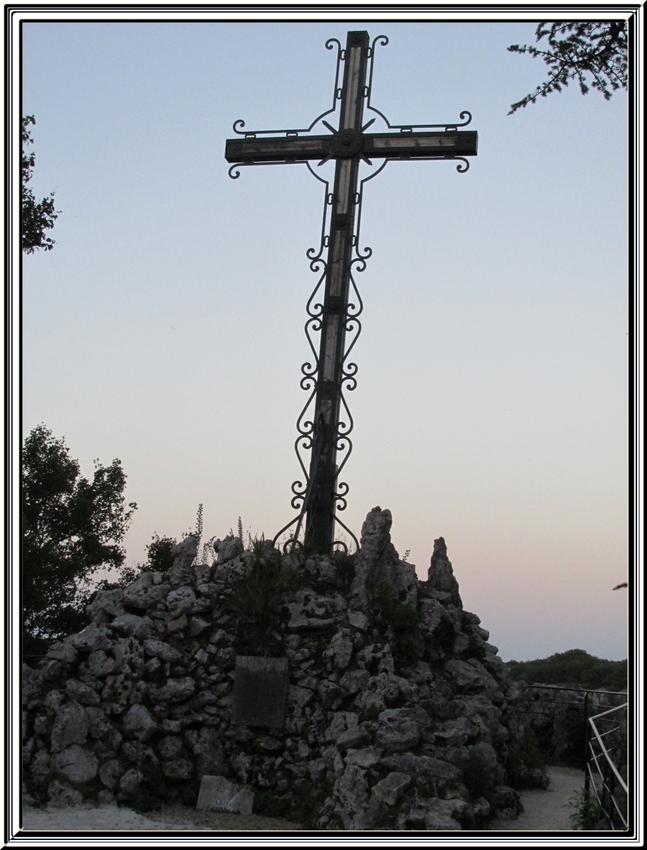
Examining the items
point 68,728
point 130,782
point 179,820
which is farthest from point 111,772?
point 179,820

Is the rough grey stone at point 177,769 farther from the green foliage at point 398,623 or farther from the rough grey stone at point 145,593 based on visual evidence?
the green foliage at point 398,623

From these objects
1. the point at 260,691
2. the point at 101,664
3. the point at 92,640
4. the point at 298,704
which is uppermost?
the point at 92,640

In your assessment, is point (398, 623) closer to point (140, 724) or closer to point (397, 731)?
point (397, 731)

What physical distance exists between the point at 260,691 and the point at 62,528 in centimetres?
734

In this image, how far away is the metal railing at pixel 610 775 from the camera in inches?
355

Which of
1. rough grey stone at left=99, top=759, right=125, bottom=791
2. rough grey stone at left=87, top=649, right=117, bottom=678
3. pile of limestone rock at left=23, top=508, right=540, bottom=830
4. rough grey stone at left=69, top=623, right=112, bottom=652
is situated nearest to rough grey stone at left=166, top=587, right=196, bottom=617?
pile of limestone rock at left=23, top=508, right=540, bottom=830

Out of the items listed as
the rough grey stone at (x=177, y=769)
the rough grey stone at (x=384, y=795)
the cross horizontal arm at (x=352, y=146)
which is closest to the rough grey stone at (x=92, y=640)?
the rough grey stone at (x=177, y=769)

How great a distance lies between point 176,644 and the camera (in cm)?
1107

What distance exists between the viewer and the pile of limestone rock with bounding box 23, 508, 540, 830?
382 inches

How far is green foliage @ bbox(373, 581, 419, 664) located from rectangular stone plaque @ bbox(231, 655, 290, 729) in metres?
1.13

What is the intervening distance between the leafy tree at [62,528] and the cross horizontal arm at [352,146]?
235 inches

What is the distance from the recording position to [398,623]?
11.2 m

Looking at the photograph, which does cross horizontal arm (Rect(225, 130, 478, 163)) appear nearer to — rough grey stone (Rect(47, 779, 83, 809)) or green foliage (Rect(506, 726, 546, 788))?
green foliage (Rect(506, 726, 546, 788))
